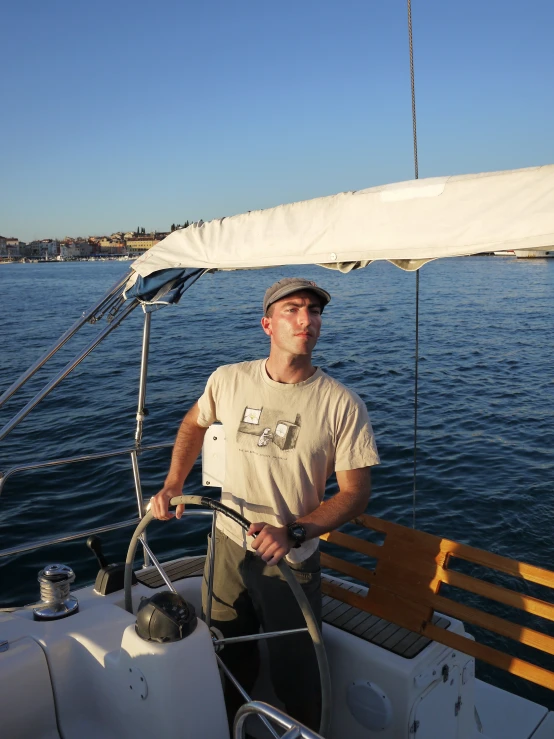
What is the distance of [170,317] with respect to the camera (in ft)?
91.2

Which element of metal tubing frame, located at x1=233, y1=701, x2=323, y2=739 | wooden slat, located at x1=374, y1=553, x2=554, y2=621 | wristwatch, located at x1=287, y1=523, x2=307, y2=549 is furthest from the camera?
wooden slat, located at x1=374, y1=553, x2=554, y2=621

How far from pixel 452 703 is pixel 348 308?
1033 inches

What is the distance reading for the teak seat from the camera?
8.83 ft

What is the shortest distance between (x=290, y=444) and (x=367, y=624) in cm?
117

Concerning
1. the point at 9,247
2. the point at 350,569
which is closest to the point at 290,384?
the point at 350,569

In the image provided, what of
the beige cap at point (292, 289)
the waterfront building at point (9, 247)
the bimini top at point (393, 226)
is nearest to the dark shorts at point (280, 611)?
the beige cap at point (292, 289)

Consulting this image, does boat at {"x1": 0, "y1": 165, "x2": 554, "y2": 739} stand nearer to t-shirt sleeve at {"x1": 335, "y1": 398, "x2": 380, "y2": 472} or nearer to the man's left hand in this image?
the man's left hand

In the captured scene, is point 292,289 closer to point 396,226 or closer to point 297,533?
point 396,226

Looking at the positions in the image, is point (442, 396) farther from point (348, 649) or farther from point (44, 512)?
point (348, 649)

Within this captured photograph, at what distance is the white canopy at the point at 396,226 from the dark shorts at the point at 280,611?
122 centimetres

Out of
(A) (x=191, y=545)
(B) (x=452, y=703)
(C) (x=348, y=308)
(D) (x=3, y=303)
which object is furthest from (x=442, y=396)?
(D) (x=3, y=303)

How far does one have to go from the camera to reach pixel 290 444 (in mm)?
2451

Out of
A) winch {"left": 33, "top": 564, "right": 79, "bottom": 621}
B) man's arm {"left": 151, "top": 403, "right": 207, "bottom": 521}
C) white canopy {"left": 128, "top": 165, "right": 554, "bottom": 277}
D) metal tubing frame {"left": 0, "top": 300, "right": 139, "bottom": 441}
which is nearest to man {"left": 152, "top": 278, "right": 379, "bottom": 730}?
man's arm {"left": 151, "top": 403, "right": 207, "bottom": 521}

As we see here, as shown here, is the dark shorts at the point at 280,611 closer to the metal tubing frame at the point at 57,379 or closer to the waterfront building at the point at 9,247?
the metal tubing frame at the point at 57,379
